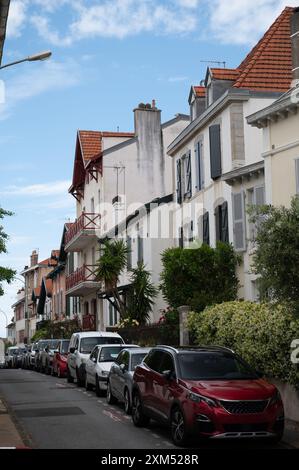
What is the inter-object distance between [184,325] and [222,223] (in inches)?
194

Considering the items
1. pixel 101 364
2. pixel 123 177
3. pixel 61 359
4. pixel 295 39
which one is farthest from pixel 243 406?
pixel 123 177

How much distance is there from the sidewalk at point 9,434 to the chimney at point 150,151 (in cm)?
2687

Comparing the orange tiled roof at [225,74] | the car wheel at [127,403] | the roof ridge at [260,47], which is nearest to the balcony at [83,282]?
the orange tiled roof at [225,74]

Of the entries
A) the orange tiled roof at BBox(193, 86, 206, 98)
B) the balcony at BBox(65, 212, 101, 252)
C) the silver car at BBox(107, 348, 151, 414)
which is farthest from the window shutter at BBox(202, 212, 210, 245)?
the balcony at BBox(65, 212, 101, 252)

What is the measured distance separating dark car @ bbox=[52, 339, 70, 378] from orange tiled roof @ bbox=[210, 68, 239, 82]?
43.2 feet

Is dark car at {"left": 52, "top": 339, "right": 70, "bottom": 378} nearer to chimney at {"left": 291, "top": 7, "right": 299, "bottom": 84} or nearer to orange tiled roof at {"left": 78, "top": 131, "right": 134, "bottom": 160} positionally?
orange tiled roof at {"left": 78, "top": 131, "right": 134, "bottom": 160}

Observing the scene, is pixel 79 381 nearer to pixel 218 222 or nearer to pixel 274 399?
pixel 218 222

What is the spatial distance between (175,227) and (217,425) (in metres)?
20.3

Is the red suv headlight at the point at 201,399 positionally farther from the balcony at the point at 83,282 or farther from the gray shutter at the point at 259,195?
the balcony at the point at 83,282

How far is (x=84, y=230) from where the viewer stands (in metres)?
44.2

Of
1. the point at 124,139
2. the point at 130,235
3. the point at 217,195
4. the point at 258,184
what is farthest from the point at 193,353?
the point at 124,139

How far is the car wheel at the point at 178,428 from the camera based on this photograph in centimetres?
1205

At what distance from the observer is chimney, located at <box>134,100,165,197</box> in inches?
1682

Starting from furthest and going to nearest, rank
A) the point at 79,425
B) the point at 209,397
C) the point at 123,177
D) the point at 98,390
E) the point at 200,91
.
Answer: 1. the point at 123,177
2. the point at 200,91
3. the point at 98,390
4. the point at 79,425
5. the point at 209,397
